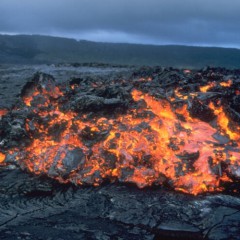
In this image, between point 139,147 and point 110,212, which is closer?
point 110,212

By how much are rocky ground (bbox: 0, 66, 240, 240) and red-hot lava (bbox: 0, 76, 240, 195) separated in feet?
1.01

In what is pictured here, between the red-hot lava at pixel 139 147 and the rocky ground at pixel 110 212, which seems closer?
the rocky ground at pixel 110 212

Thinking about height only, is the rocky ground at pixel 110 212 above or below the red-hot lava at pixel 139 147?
below

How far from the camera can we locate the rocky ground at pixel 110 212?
479 cm

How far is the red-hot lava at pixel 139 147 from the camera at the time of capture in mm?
6422

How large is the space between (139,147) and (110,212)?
1.92 metres

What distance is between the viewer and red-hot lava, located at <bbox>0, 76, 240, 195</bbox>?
6422 millimetres

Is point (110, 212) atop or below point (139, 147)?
below

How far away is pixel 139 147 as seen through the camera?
6.89 m

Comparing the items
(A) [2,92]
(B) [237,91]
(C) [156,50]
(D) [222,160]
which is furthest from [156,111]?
(C) [156,50]

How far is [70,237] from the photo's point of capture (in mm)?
4684

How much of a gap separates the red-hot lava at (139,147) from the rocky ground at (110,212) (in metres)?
0.31

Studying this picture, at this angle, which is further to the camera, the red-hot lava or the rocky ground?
the red-hot lava

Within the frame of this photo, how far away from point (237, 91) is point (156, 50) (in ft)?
139
